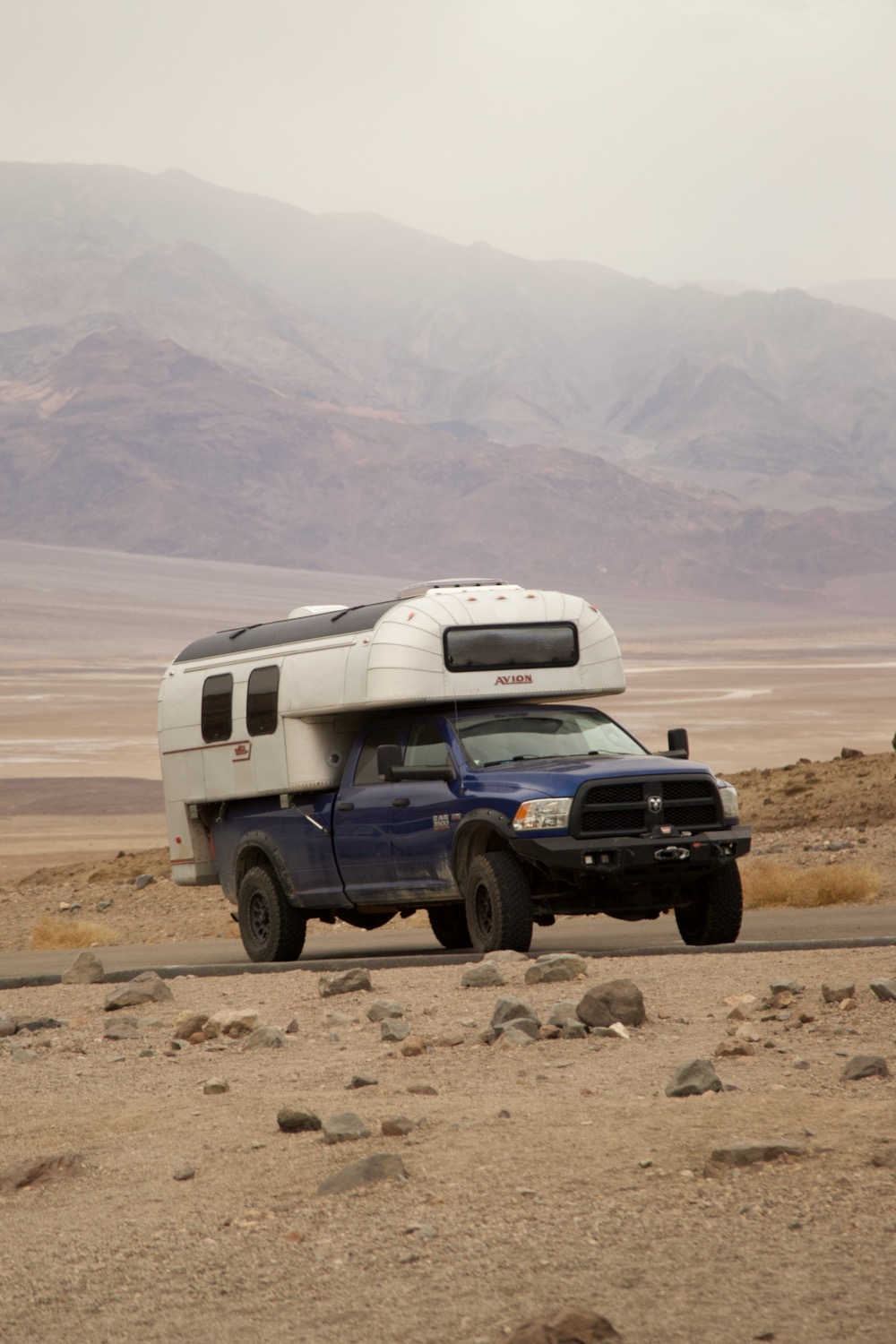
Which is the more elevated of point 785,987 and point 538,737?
point 538,737

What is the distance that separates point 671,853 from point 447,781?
75.2 inches

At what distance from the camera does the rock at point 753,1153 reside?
261 inches

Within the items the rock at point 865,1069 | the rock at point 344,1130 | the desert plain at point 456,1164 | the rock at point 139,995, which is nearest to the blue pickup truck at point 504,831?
the desert plain at point 456,1164

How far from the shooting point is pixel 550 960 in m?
12.0

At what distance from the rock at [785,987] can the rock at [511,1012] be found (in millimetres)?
1352

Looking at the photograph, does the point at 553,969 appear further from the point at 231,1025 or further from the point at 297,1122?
the point at 297,1122

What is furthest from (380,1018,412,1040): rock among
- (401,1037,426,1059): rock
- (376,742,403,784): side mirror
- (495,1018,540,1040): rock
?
(376,742,403,784): side mirror

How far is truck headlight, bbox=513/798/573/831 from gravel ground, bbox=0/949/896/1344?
3521 mm

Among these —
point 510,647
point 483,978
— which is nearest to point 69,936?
point 510,647

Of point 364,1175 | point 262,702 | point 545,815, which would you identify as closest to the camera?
point 364,1175

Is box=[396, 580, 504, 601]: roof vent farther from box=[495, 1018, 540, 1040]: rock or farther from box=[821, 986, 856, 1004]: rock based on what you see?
box=[495, 1018, 540, 1040]: rock

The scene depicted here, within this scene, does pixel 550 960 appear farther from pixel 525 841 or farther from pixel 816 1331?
pixel 816 1331

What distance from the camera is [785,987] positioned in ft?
34.2

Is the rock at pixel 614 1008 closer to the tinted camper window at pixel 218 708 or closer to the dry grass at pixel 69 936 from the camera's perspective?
the tinted camper window at pixel 218 708
